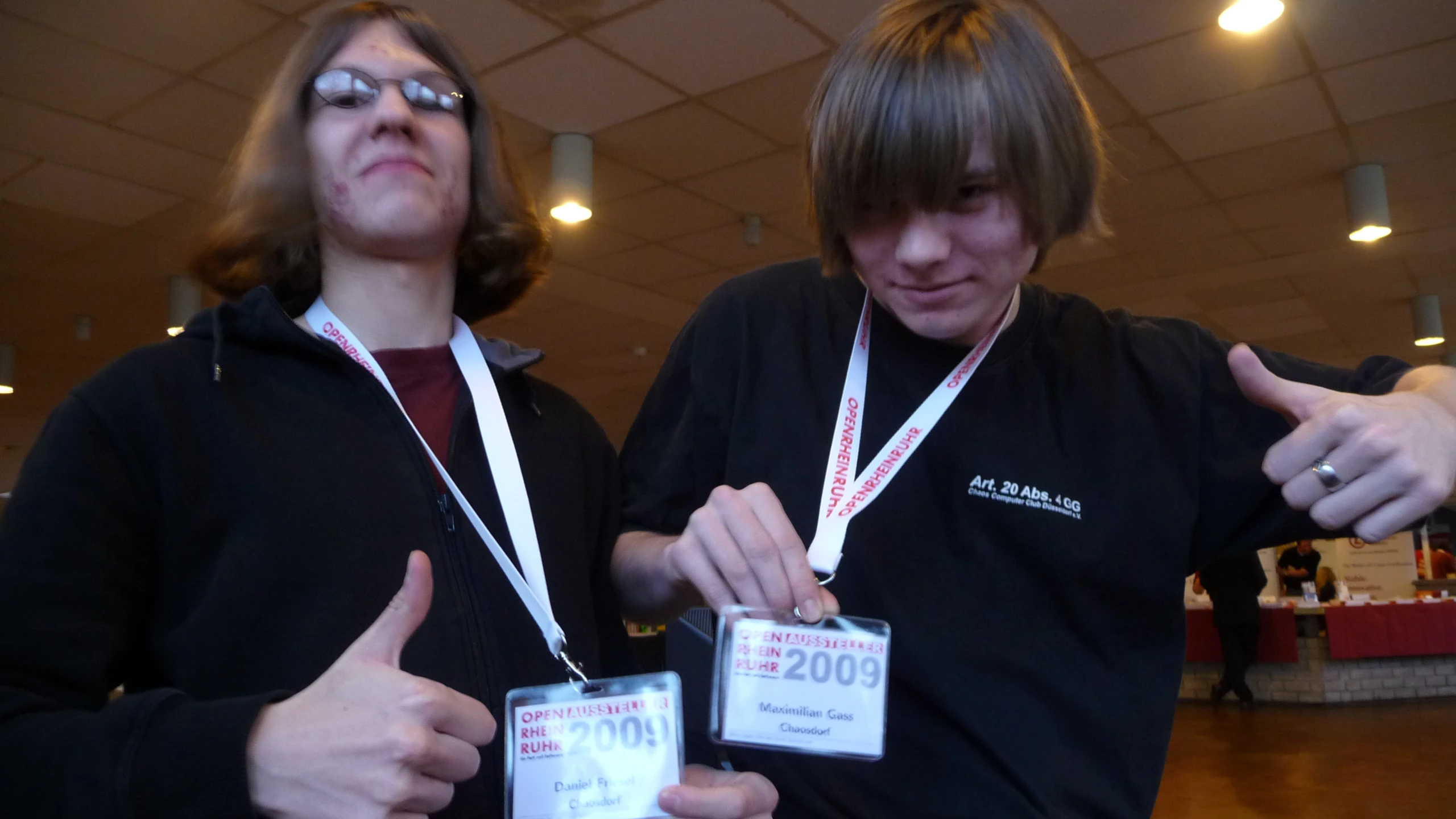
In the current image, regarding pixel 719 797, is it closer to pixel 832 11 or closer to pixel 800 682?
pixel 800 682

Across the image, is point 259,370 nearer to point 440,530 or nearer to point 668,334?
point 440,530

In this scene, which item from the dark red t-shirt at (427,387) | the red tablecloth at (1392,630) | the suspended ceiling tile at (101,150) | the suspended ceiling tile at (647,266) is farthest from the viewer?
the red tablecloth at (1392,630)

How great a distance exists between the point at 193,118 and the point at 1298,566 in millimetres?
9696

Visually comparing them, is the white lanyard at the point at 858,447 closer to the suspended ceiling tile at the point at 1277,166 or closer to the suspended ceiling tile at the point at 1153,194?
the suspended ceiling tile at the point at 1153,194

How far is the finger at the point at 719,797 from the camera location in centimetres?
77

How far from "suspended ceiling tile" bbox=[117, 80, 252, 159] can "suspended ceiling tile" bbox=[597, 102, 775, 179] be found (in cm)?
156

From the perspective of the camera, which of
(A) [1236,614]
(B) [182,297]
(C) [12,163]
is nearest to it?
(C) [12,163]

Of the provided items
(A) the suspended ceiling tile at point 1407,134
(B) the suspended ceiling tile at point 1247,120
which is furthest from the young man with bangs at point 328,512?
(A) the suspended ceiling tile at point 1407,134

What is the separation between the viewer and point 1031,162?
95 cm

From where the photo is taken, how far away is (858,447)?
1069 mm

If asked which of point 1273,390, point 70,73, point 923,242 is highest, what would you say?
point 70,73

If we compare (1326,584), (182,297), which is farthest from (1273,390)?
(1326,584)

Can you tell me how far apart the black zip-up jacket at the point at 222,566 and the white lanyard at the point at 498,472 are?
23 millimetres

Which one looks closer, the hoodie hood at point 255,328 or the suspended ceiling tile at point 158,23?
the hoodie hood at point 255,328
